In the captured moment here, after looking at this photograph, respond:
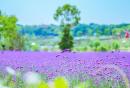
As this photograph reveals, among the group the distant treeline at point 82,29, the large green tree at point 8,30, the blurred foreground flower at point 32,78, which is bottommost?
the distant treeline at point 82,29

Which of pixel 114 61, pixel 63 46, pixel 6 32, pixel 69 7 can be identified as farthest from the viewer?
pixel 69 7

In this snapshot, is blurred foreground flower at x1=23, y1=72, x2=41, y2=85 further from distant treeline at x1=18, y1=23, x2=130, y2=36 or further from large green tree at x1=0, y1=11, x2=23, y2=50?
distant treeline at x1=18, y1=23, x2=130, y2=36

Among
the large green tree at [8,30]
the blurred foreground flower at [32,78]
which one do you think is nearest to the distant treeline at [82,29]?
the large green tree at [8,30]

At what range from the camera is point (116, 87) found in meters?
4.16

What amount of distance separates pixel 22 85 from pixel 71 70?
78 centimetres

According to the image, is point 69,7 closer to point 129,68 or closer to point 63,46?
point 63,46

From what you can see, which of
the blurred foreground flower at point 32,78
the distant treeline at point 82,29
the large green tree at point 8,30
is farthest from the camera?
the distant treeline at point 82,29

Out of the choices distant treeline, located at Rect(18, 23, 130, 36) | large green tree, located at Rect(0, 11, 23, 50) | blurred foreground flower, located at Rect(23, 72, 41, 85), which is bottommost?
distant treeline, located at Rect(18, 23, 130, 36)

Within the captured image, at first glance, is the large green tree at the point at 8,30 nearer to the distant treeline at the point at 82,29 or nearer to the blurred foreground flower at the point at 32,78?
the distant treeline at the point at 82,29

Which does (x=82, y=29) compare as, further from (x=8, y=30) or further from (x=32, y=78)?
(x=32, y=78)

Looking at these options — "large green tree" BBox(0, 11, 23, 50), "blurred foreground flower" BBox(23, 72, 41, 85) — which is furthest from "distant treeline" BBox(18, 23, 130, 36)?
"blurred foreground flower" BBox(23, 72, 41, 85)

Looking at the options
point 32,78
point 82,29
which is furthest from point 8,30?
point 32,78

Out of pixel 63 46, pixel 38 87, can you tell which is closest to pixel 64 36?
pixel 63 46

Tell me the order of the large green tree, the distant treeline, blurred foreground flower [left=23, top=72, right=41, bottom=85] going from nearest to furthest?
blurred foreground flower [left=23, top=72, right=41, bottom=85]
the large green tree
the distant treeline
